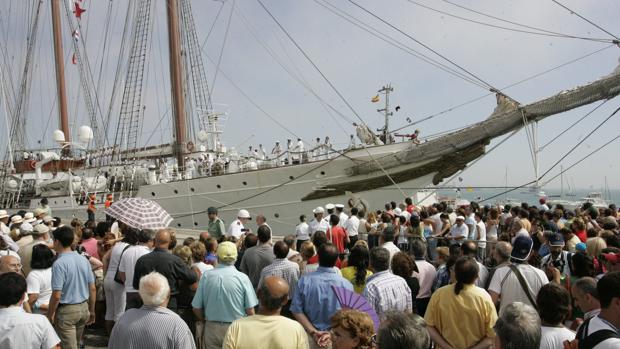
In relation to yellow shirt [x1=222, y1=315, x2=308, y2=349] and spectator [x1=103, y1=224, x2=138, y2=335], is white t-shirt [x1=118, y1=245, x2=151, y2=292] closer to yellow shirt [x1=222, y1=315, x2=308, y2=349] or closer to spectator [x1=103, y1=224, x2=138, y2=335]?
spectator [x1=103, y1=224, x2=138, y2=335]

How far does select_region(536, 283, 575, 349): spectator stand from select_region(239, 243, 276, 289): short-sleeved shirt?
124 inches

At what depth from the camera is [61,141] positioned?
89.4ft

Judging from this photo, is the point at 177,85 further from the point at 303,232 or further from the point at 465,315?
the point at 465,315

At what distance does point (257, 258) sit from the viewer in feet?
18.2

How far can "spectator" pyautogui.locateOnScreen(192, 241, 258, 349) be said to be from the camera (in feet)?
13.6

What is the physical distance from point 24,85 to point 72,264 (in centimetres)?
3352

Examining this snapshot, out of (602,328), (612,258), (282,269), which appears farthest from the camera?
(282,269)

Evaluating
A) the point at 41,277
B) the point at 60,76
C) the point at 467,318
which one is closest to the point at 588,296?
the point at 467,318

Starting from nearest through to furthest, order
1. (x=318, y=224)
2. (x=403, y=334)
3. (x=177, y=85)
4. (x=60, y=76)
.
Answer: (x=403, y=334)
(x=318, y=224)
(x=177, y=85)
(x=60, y=76)

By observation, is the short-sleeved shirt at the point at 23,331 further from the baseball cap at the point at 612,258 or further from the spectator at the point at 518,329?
the baseball cap at the point at 612,258

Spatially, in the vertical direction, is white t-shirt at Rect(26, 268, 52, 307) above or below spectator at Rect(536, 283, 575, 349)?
above

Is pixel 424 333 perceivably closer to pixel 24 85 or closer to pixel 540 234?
pixel 540 234

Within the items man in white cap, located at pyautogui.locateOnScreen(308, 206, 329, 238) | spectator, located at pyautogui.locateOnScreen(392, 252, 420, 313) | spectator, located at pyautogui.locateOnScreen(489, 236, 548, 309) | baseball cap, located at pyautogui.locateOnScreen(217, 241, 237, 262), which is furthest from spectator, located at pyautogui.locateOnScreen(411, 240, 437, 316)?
Answer: man in white cap, located at pyautogui.locateOnScreen(308, 206, 329, 238)

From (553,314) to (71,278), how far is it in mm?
4266
